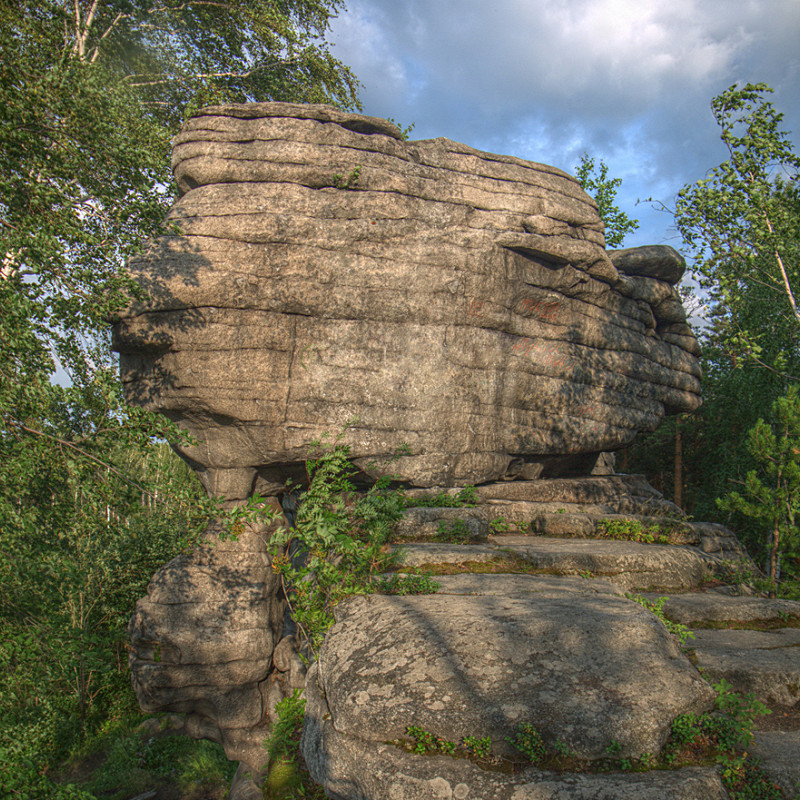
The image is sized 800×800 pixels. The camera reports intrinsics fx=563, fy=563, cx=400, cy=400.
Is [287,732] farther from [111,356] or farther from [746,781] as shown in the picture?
[111,356]

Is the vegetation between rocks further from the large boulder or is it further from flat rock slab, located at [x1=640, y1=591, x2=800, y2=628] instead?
flat rock slab, located at [x1=640, y1=591, x2=800, y2=628]

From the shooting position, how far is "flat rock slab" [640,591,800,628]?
792cm

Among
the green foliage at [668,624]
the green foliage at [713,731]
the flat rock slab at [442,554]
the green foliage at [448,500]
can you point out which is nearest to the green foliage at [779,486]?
the green foliage at [448,500]

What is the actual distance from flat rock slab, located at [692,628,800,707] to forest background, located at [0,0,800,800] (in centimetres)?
573

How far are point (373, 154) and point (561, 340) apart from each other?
6349 mm

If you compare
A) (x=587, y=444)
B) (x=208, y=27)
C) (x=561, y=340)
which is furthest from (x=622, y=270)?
(x=208, y=27)

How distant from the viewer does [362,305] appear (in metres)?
12.0

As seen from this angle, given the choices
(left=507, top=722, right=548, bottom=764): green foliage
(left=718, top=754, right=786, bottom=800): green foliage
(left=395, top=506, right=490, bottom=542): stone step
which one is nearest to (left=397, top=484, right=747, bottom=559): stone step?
(left=395, top=506, right=490, bottom=542): stone step

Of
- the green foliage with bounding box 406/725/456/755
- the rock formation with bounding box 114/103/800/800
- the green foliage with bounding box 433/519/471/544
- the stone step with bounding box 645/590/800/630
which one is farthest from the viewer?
the green foliage with bounding box 433/519/471/544

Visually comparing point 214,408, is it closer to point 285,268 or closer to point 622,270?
point 285,268

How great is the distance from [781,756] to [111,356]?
1354cm

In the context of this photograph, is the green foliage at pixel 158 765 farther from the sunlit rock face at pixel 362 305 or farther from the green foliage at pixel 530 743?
the green foliage at pixel 530 743

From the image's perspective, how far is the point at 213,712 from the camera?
36.1 feet

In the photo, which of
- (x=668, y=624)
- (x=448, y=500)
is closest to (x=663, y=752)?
(x=668, y=624)
